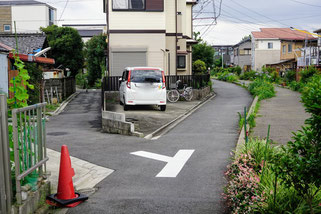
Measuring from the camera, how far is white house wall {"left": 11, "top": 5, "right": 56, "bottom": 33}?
52.7 meters

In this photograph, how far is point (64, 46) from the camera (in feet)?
122

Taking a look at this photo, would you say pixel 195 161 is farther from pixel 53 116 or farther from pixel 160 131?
pixel 53 116

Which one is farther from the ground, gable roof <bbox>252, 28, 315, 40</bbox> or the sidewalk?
gable roof <bbox>252, 28, 315, 40</bbox>

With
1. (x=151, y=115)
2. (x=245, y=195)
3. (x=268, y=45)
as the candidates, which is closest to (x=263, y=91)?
(x=151, y=115)

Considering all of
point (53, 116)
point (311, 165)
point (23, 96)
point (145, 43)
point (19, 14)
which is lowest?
point (53, 116)

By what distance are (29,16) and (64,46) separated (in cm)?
1917

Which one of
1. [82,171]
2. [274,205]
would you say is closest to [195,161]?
[82,171]

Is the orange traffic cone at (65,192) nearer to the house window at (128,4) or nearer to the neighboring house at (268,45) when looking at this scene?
the house window at (128,4)

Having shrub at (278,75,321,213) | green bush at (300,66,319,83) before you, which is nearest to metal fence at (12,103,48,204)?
shrub at (278,75,321,213)

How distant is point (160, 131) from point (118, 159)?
427 cm

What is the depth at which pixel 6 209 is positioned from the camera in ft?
14.1

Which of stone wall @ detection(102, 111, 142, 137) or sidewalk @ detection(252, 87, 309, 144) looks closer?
sidewalk @ detection(252, 87, 309, 144)

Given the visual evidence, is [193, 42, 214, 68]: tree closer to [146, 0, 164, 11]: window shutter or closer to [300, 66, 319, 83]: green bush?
[300, 66, 319, 83]: green bush

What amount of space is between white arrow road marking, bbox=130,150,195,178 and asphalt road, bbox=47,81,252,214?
0.12 meters
